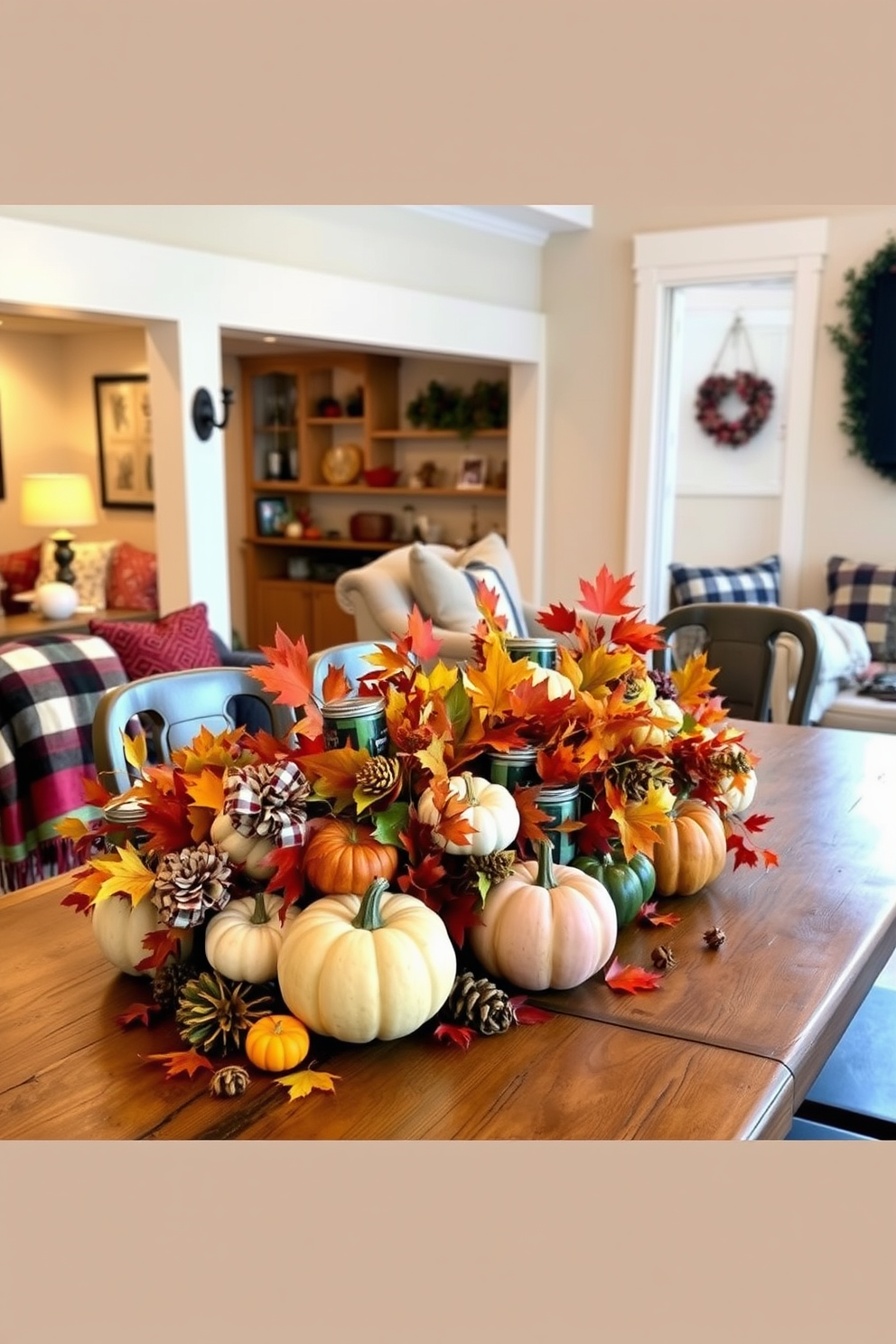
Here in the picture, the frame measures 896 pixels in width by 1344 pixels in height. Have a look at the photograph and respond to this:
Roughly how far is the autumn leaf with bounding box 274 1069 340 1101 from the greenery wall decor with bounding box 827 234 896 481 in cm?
501

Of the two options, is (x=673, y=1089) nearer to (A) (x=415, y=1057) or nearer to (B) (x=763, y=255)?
(A) (x=415, y=1057)

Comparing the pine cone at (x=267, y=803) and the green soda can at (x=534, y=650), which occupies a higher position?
the green soda can at (x=534, y=650)

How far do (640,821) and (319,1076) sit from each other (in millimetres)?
467

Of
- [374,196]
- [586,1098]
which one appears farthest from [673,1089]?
[374,196]

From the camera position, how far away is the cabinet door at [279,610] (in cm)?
747

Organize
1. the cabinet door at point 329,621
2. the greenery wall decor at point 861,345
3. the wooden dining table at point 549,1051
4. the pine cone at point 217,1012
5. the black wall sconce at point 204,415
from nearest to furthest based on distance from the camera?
the wooden dining table at point 549,1051 < the pine cone at point 217,1012 < the black wall sconce at point 204,415 < the greenery wall decor at point 861,345 < the cabinet door at point 329,621

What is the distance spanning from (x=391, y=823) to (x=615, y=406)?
5.31 m

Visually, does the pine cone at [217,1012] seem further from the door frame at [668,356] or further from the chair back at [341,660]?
the door frame at [668,356]

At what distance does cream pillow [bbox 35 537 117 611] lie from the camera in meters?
6.92

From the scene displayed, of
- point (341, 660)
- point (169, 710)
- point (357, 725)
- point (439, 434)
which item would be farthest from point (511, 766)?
point (439, 434)

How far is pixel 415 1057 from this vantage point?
108 cm

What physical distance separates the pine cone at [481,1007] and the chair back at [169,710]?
2.06 feet

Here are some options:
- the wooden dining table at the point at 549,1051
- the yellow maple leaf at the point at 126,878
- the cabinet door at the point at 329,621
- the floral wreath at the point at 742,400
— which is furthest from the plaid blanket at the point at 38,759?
the floral wreath at the point at 742,400

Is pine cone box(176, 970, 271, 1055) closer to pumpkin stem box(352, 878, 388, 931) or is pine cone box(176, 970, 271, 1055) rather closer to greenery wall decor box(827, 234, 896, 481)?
pumpkin stem box(352, 878, 388, 931)
